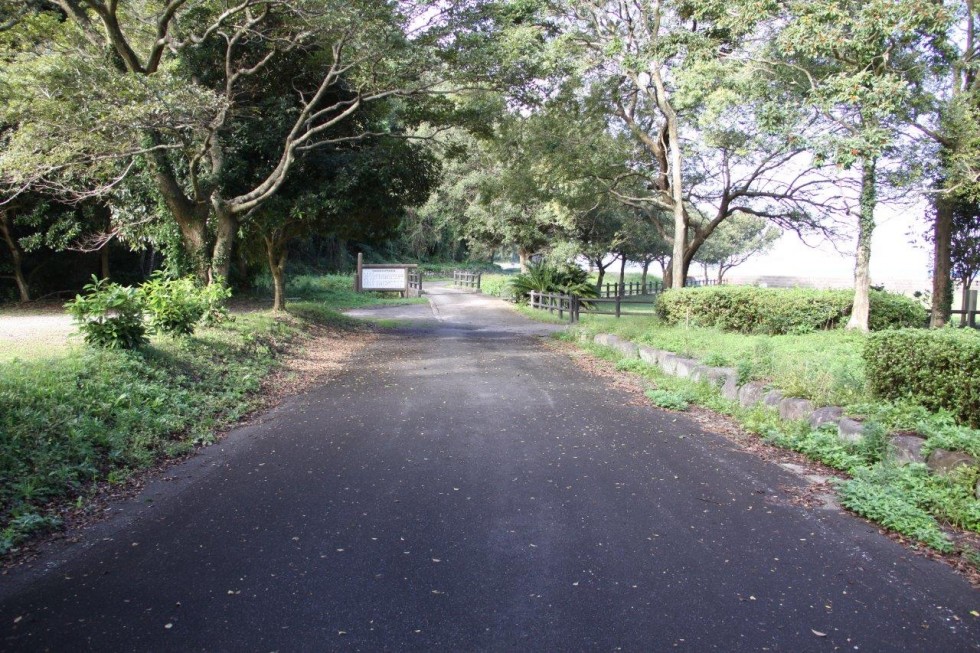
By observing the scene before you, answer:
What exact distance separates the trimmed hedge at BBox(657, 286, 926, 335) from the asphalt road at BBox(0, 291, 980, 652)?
808 centimetres

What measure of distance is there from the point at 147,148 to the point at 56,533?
32.6 feet

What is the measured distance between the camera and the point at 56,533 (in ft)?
13.8

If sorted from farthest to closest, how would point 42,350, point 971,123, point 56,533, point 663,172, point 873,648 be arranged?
point 663,172 → point 971,123 → point 42,350 → point 56,533 → point 873,648

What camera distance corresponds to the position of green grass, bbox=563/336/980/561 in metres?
4.32

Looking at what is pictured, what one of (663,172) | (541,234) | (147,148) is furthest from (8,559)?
(541,234)

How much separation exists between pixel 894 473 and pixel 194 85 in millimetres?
11670

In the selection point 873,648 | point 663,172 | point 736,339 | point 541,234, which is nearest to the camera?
point 873,648

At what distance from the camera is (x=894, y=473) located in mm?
4953

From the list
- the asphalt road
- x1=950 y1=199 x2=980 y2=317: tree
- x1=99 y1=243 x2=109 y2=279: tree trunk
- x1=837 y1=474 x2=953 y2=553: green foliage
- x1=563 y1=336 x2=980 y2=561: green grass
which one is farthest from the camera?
x1=99 y1=243 x2=109 y2=279: tree trunk

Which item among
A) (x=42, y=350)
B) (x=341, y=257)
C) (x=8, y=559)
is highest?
(x=341, y=257)

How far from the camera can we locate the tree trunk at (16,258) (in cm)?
1814

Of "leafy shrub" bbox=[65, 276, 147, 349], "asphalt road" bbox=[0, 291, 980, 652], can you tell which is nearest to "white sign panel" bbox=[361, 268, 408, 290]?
"leafy shrub" bbox=[65, 276, 147, 349]

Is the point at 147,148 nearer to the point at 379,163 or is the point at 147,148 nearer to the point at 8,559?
the point at 379,163

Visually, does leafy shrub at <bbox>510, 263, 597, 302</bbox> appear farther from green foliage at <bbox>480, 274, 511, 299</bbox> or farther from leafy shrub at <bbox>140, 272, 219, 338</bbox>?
leafy shrub at <bbox>140, 272, 219, 338</bbox>
